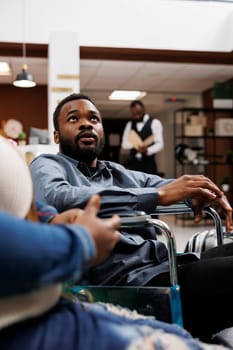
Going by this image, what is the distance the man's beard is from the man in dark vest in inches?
171

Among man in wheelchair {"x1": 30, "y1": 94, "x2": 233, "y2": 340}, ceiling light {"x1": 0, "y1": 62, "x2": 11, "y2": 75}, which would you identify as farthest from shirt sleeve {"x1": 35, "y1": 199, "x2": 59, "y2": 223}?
ceiling light {"x1": 0, "y1": 62, "x2": 11, "y2": 75}

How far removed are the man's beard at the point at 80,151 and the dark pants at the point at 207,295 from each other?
0.58 metres

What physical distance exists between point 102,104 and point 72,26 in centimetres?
556

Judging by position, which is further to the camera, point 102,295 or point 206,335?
point 206,335

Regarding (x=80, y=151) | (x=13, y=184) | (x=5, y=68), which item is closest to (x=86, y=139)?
(x=80, y=151)

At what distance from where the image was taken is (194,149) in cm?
803

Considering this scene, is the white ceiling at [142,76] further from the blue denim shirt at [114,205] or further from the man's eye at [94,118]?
the blue denim shirt at [114,205]

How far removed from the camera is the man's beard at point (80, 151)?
5.32 ft

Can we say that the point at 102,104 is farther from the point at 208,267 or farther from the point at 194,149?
the point at 208,267

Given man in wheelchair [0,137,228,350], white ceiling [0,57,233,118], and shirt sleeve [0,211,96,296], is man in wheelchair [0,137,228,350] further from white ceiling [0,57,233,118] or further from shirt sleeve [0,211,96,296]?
white ceiling [0,57,233,118]

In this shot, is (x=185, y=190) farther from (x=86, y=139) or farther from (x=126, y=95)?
(x=126, y=95)

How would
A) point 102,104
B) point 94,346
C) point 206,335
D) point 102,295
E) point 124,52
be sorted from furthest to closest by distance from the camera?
point 102,104, point 124,52, point 206,335, point 102,295, point 94,346

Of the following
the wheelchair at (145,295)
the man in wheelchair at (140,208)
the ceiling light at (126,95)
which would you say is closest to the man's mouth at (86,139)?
the man in wheelchair at (140,208)

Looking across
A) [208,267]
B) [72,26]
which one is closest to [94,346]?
[208,267]
